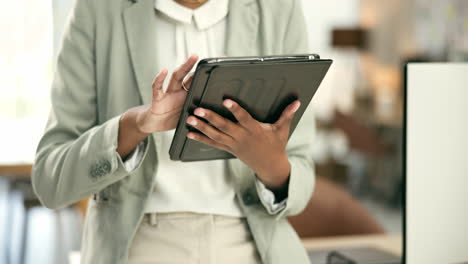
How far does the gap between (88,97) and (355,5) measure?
7289 millimetres

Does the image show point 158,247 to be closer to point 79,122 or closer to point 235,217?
point 235,217

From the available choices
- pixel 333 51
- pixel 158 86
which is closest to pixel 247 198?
pixel 158 86

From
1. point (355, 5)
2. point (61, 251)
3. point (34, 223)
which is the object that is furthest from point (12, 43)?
point (355, 5)

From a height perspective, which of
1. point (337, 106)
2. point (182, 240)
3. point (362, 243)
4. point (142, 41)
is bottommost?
point (337, 106)

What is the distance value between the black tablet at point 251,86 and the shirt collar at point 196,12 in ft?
0.82

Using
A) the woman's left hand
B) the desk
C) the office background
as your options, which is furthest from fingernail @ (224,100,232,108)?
the desk

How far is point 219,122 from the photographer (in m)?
0.90

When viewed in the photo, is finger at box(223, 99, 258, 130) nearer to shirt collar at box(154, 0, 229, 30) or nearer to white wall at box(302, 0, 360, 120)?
shirt collar at box(154, 0, 229, 30)

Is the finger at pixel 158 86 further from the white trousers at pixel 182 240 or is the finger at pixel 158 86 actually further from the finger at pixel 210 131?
the white trousers at pixel 182 240

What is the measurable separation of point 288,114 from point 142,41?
1.02ft

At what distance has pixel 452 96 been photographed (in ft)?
4.37

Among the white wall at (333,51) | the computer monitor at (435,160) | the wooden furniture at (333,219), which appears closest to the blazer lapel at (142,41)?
the computer monitor at (435,160)

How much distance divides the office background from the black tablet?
0.86m

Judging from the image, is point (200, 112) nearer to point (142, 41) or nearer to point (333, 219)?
point (142, 41)
